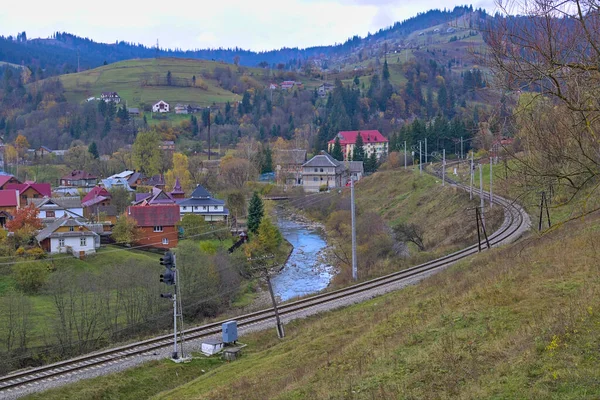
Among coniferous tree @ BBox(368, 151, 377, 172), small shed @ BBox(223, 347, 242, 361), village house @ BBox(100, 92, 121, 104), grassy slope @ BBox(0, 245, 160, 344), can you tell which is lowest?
grassy slope @ BBox(0, 245, 160, 344)

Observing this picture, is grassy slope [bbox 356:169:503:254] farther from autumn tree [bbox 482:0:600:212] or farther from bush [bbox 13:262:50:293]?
autumn tree [bbox 482:0:600:212]

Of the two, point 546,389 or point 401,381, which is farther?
point 401,381

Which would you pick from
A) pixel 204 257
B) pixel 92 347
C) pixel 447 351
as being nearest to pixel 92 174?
pixel 204 257

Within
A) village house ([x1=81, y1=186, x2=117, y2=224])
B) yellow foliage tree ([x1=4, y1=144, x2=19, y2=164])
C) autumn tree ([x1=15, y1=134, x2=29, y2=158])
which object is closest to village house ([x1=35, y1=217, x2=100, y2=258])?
village house ([x1=81, y1=186, x2=117, y2=224])

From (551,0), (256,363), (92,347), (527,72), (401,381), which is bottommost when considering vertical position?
(92,347)

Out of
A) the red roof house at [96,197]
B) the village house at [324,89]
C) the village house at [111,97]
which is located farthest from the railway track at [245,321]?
the village house at [324,89]

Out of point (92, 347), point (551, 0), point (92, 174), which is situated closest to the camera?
point (551, 0)

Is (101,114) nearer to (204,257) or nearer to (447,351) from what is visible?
(204,257)

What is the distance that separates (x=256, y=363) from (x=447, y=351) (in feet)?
21.4

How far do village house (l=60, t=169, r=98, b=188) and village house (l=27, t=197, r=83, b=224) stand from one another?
59.2 feet

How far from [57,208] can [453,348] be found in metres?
37.3

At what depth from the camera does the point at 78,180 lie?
216 feet

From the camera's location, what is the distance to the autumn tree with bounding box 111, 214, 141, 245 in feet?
124

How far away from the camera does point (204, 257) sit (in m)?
29.2
